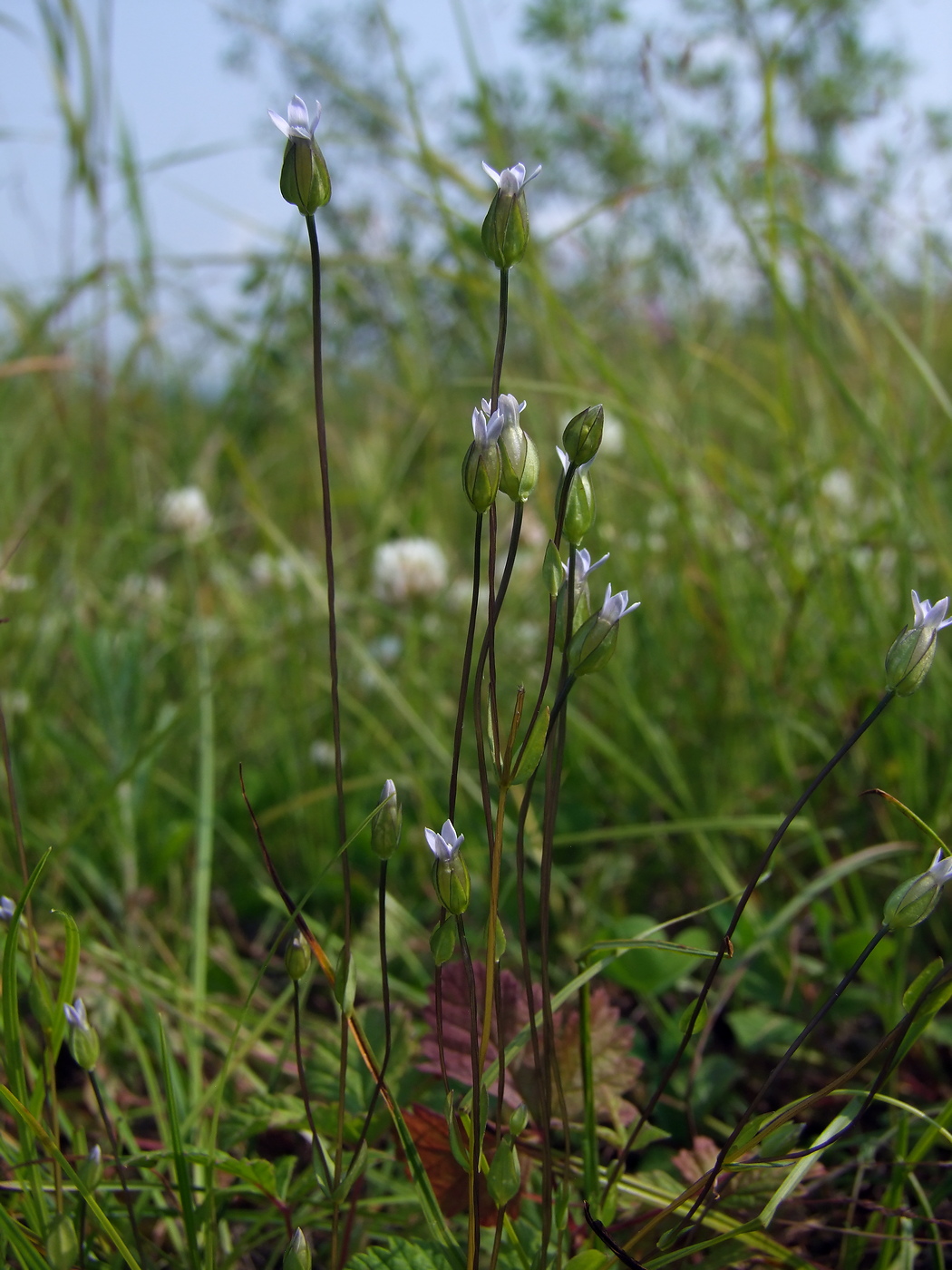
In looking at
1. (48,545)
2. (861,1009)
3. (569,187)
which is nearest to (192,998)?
(861,1009)

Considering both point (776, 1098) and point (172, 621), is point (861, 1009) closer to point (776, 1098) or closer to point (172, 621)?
point (776, 1098)

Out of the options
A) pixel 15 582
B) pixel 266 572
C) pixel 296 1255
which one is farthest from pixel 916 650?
pixel 266 572

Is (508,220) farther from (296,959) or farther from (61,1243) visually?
(61,1243)

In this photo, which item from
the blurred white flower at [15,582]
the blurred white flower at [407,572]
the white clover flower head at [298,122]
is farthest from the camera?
the blurred white flower at [407,572]

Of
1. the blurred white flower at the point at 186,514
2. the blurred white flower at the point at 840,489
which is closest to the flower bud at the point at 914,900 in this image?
the blurred white flower at the point at 840,489

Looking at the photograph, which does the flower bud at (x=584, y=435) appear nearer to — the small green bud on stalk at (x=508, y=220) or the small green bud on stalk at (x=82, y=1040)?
the small green bud on stalk at (x=508, y=220)
